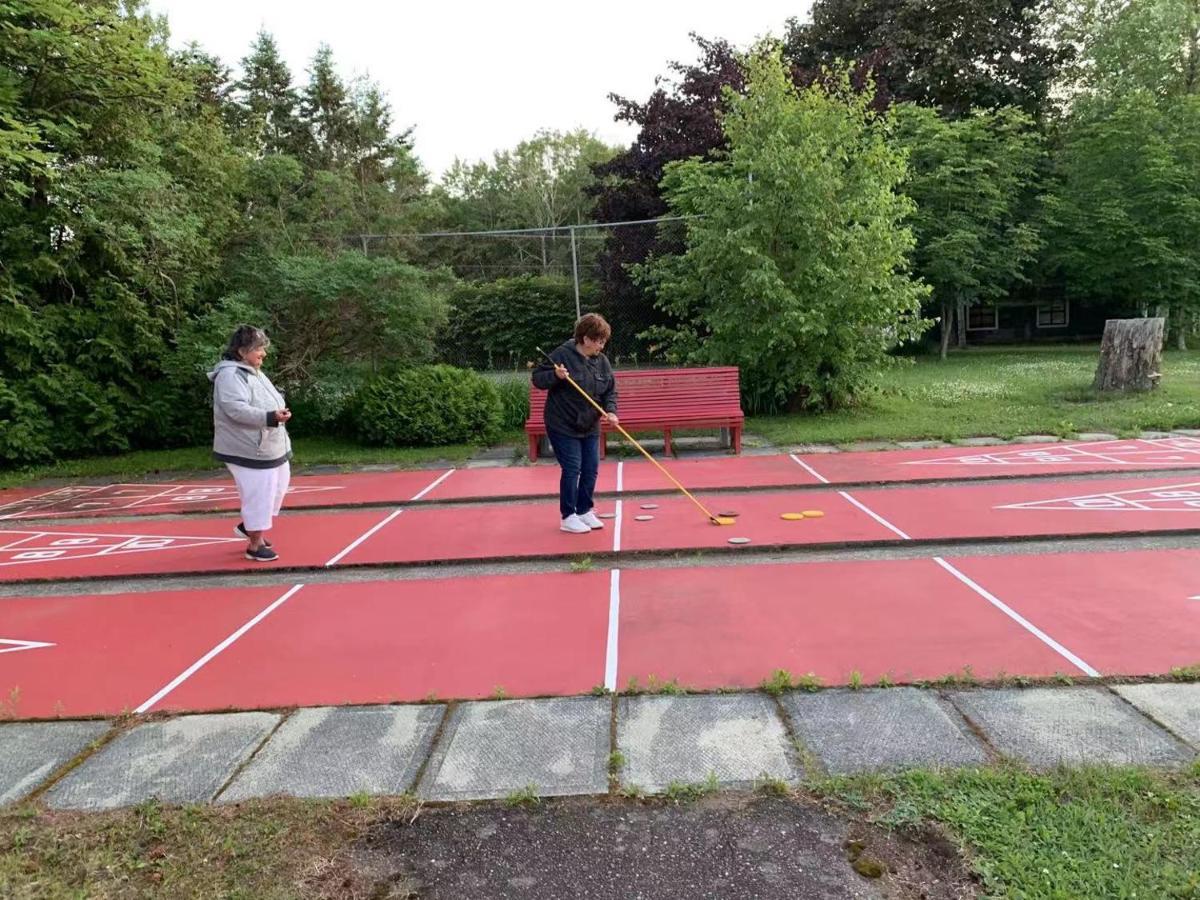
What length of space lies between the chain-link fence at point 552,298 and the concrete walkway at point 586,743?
1117cm

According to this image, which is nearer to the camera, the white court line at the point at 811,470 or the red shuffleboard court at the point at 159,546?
the red shuffleboard court at the point at 159,546

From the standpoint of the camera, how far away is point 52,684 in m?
3.93

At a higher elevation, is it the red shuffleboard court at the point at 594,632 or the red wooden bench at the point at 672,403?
the red wooden bench at the point at 672,403

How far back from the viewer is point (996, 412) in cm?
1174

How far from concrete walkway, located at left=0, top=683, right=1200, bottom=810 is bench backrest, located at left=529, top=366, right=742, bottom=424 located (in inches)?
258

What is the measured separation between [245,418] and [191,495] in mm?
4027

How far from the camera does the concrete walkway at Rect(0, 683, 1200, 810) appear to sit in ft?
9.18

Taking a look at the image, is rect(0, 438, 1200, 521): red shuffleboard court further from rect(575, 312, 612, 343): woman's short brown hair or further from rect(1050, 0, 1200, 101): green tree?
rect(1050, 0, 1200, 101): green tree

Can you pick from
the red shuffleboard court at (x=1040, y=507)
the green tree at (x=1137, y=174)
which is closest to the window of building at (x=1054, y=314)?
the green tree at (x=1137, y=174)

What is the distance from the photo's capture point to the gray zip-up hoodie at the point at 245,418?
5504 mm

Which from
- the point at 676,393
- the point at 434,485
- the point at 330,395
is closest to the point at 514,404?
the point at 330,395

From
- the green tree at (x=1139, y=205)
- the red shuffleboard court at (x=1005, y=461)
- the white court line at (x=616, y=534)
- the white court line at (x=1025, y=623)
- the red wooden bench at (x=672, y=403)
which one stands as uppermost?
the green tree at (x=1139, y=205)

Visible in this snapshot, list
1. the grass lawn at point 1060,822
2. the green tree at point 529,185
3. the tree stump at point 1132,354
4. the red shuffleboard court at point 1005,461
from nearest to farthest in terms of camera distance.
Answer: the grass lawn at point 1060,822 < the red shuffleboard court at point 1005,461 < the tree stump at point 1132,354 < the green tree at point 529,185

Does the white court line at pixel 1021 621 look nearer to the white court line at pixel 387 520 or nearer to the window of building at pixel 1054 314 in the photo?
the white court line at pixel 387 520
